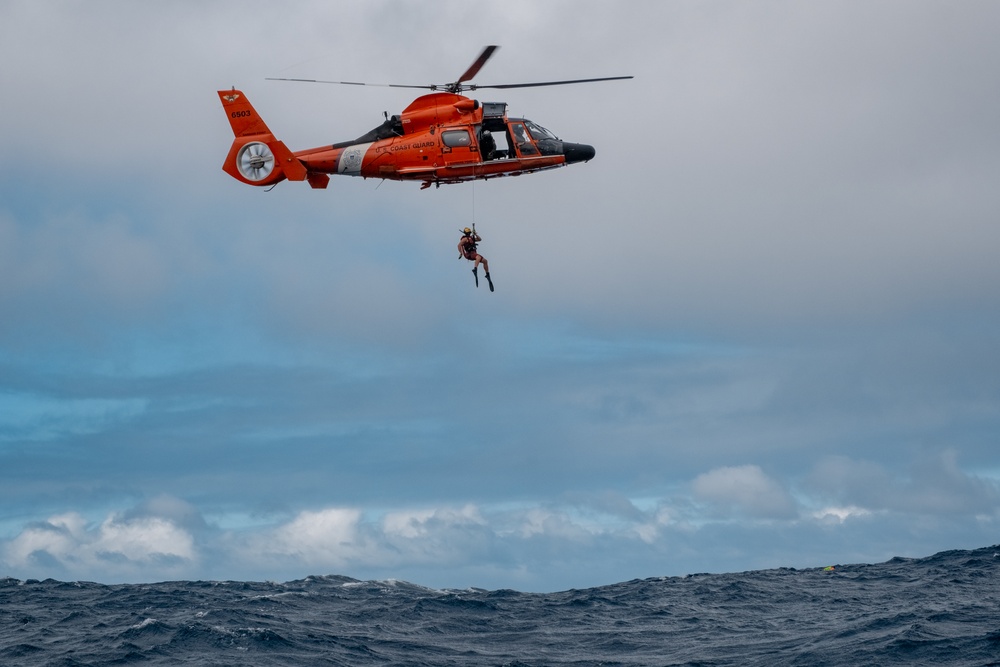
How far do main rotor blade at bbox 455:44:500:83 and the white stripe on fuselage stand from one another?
4.13 metres

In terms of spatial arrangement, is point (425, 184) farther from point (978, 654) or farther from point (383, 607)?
point (978, 654)

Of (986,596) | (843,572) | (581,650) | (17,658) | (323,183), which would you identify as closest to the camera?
(17,658)

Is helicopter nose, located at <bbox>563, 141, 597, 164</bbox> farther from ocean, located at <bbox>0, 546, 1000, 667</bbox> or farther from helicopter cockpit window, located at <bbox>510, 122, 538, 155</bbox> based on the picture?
ocean, located at <bbox>0, 546, 1000, 667</bbox>

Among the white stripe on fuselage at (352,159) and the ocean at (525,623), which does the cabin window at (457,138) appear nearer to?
the white stripe on fuselage at (352,159)

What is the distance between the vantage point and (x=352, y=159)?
37.5 meters

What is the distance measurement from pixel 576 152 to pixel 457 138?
13.8 ft

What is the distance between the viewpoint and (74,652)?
33.8 meters

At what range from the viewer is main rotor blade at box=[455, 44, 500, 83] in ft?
111

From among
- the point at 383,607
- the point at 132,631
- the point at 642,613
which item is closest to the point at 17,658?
the point at 132,631

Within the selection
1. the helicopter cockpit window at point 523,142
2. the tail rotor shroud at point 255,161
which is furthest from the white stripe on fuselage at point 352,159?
the helicopter cockpit window at point 523,142

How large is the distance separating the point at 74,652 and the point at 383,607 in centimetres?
1391

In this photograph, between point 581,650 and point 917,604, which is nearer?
point 581,650

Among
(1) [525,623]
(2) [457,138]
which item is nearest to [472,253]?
(2) [457,138]

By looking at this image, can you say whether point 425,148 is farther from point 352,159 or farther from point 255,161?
point 255,161
